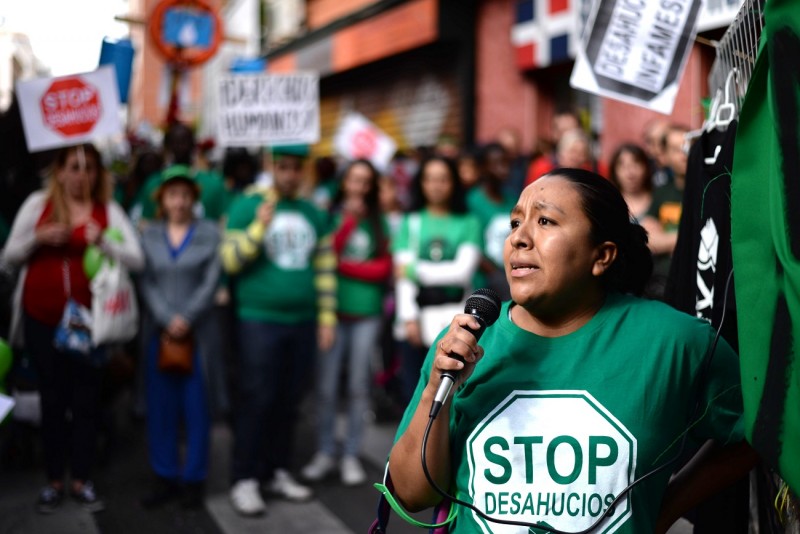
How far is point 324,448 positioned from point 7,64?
17328 mm

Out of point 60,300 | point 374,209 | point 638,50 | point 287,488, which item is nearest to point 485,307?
point 638,50

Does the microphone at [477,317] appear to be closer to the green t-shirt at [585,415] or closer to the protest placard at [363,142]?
the green t-shirt at [585,415]

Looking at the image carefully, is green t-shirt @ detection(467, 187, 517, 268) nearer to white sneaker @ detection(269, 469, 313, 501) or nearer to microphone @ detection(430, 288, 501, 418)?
white sneaker @ detection(269, 469, 313, 501)

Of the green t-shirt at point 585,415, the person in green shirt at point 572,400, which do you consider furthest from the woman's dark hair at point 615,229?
the green t-shirt at point 585,415

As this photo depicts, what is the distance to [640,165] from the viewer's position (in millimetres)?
6098

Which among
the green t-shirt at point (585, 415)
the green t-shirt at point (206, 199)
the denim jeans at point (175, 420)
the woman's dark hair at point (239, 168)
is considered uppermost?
the woman's dark hair at point (239, 168)

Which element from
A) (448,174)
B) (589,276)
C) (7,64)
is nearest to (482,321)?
(589,276)

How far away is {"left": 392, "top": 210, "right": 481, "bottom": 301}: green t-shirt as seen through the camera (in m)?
6.04

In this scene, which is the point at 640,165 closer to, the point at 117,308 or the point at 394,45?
the point at 117,308

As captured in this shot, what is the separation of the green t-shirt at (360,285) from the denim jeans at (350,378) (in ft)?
0.27

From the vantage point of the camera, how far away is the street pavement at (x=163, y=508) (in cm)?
528

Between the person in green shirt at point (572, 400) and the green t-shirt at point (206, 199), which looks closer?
the person in green shirt at point (572, 400)

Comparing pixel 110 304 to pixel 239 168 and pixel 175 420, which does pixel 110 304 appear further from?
pixel 239 168

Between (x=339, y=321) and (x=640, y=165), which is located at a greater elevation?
(x=640, y=165)
